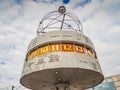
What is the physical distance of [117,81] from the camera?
79500 millimetres

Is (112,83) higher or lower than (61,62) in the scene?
higher

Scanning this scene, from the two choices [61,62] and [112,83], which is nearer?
[61,62]

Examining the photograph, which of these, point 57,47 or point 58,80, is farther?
point 58,80

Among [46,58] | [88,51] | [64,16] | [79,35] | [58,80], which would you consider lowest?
[58,80]

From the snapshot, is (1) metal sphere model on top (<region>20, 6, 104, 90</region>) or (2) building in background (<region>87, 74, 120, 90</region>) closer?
(1) metal sphere model on top (<region>20, 6, 104, 90</region>)

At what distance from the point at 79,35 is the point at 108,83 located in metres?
61.2

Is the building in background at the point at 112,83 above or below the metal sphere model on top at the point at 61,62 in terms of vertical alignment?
above

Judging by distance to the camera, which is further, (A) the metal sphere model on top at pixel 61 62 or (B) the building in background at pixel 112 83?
(B) the building in background at pixel 112 83

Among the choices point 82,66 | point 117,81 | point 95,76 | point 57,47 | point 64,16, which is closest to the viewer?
point 82,66

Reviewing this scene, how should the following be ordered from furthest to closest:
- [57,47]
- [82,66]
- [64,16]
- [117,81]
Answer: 1. [117,81]
2. [64,16]
3. [57,47]
4. [82,66]

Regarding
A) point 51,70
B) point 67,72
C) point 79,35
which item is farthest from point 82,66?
point 79,35

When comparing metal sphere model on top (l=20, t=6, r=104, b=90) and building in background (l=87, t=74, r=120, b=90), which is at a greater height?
building in background (l=87, t=74, r=120, b=90)

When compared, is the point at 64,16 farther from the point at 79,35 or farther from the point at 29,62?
the point at 29,62

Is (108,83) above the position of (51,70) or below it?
above
